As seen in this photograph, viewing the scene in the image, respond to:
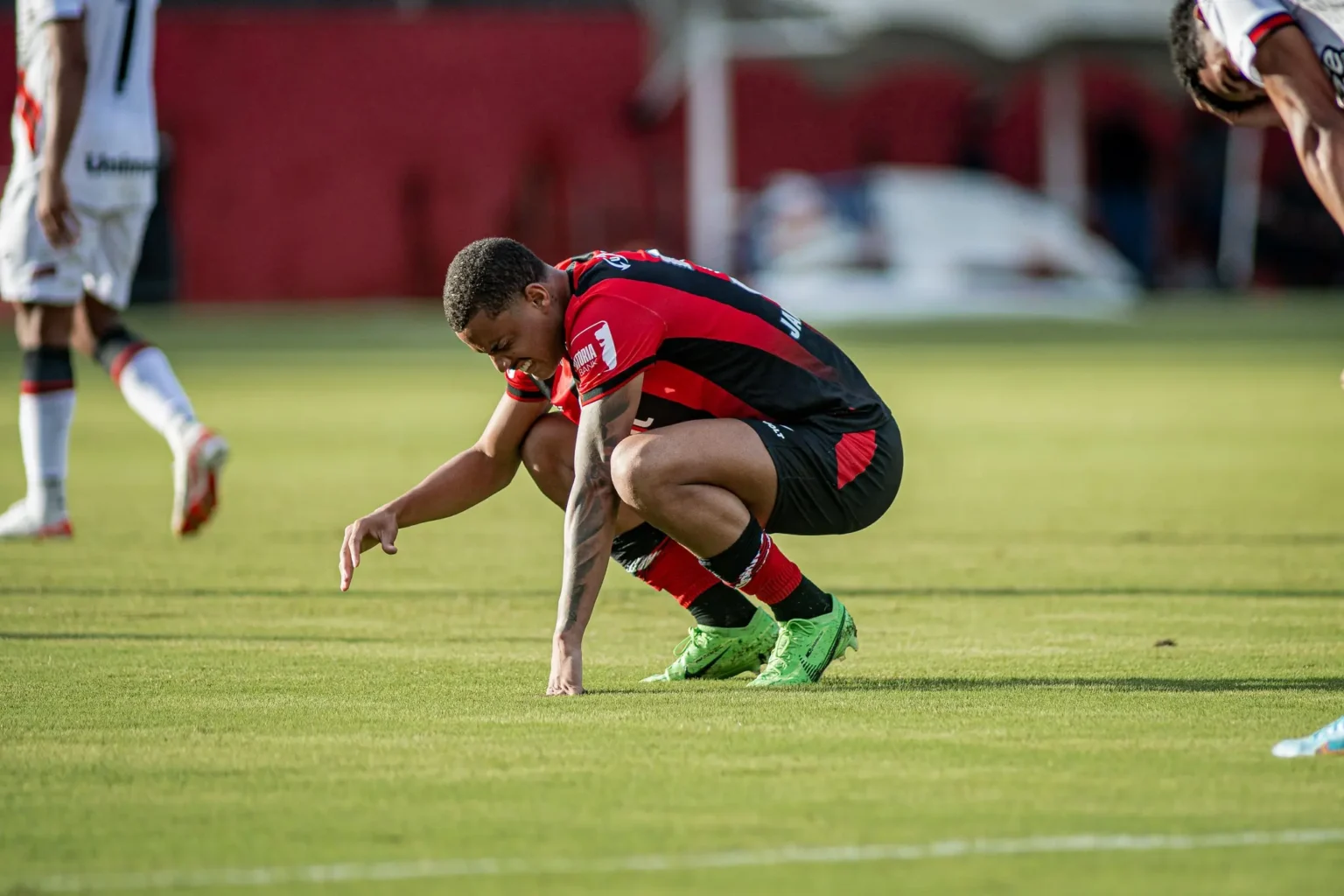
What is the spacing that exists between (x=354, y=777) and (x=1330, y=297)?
3527 centimetres

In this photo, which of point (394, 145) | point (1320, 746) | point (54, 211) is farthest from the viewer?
point (394, 145)

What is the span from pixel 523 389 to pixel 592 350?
25.7 inches

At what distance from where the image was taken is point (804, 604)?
5.75 m

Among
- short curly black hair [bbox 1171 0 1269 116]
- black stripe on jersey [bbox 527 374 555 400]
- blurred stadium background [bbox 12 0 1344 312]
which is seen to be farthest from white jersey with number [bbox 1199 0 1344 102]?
blurred stadium background [bbox 12 0 1344 312]

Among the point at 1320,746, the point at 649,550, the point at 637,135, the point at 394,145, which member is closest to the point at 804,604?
the point at 649,550

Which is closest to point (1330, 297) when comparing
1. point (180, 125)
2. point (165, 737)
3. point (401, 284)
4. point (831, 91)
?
point (831, 91)

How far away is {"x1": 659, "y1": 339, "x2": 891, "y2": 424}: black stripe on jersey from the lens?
5.69 m

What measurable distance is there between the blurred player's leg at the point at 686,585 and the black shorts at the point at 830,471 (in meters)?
0.26

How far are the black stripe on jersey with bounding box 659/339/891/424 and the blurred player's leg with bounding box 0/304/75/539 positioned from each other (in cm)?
405

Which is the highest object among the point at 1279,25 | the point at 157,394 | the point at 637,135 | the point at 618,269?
the point at 1279,25

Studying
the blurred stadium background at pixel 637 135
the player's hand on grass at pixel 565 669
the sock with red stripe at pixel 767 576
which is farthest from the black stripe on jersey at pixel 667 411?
the blurred stadium background at pixel 637 135

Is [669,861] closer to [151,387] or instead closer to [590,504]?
[590,504]

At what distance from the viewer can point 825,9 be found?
36.1 metres

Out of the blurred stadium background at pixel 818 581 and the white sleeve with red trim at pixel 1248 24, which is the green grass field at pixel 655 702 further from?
the white sleeve with red trim at pixel 1248 24
